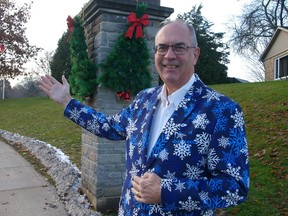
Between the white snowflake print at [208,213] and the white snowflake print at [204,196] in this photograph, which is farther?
the white snowflake print at [208,213]

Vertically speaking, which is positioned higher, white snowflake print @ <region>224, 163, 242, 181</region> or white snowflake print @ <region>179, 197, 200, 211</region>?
white snowflake print @ <region>224, 163, 242, 181</region>

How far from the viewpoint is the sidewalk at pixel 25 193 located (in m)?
4.43

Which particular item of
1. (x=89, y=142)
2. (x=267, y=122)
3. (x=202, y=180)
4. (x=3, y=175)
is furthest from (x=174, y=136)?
(x=267, y=122)

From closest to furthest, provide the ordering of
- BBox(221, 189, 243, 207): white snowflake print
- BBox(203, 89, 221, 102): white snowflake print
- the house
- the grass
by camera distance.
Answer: BBox(221, 189, 243, 207): white snowflake print → BBox(203, 89, 221, 102): white snowflake print → the grass → the house

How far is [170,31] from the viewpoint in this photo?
1.78 m

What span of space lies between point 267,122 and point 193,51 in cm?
664

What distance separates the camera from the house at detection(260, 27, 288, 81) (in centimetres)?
2333

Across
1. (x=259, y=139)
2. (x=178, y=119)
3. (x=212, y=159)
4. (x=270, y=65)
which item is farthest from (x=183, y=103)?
(x=270, y=65)

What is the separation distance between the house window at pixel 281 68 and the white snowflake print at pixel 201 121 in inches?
901

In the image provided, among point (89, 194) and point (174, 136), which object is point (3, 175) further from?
point (174, 136)

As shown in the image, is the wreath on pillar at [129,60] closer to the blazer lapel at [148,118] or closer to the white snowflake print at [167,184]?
the blazer lapel at [148,118]

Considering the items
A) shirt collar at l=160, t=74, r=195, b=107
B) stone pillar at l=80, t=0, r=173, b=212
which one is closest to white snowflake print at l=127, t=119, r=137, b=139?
shirt collar at l=160, t=74, r=195, b=107

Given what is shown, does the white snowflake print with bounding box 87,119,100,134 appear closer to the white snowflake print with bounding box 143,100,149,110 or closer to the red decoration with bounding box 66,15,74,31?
the white snowflake print with bounding box 143,100,149,110

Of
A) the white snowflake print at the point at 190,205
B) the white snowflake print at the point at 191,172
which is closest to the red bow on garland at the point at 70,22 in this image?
the white snowflake print at the point at 191,172
